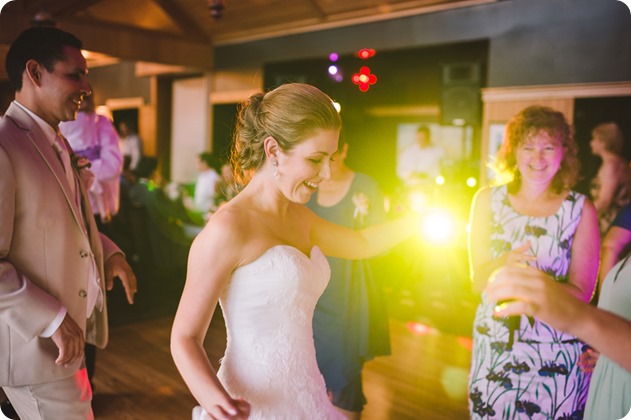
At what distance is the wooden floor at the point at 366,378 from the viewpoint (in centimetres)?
334

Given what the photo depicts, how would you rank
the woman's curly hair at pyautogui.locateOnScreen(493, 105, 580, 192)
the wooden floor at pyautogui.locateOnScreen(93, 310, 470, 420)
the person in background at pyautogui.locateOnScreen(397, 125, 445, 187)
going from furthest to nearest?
the person in background at pyautogui.locateOnScreen(397, 125, 445, 187) < the wooden floor at pyautogui.locateOnScreen(93, 310, 470, 420) < the woman's curly hair at pyautogui.locateOnScreen(493, 105, 580, 192)

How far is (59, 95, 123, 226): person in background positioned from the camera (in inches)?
150

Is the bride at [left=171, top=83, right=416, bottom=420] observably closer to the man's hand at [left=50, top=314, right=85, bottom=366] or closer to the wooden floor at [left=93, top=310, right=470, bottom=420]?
the man's hand at [left=50, top=314, right=85, bottom=366]

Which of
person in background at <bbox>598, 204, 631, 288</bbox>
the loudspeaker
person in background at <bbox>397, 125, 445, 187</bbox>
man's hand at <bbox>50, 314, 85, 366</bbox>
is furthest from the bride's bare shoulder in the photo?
person in background at <bbox>397, 125, 445, 187</bbox>

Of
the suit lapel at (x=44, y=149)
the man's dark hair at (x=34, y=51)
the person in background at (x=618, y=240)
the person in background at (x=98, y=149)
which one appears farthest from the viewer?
the person in background at (x=98, y=149)

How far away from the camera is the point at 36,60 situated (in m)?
1.79

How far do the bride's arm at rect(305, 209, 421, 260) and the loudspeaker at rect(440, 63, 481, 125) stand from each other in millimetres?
4642

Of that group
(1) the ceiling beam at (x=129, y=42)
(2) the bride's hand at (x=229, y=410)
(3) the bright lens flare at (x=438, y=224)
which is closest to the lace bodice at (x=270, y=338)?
(2) the bride's hand at (x=229, y=410)

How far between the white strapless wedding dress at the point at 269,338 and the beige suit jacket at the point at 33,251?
1.81 feet

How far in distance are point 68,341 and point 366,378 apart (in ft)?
8.55

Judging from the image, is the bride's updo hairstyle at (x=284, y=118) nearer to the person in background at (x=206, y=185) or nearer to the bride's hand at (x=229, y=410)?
the bride's hand at (x=229, y=410)

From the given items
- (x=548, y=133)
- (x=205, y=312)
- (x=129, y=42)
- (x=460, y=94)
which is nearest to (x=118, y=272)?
(x=205, y=312)

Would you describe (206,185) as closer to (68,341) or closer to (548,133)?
(548,133)

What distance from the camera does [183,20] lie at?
29.8 feet
